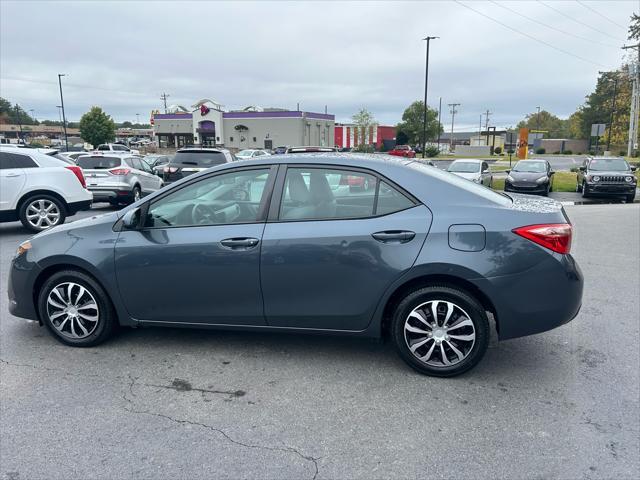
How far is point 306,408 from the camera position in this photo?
3.24 meters

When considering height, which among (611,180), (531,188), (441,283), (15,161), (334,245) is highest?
(15,161)

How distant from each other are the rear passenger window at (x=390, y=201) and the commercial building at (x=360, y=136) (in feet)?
228

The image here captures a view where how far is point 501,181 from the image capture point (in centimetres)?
2402

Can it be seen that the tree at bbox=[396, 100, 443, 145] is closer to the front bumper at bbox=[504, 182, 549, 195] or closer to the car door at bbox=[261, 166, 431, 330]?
the front bumper at bbox=[504, 182, 549, 195]

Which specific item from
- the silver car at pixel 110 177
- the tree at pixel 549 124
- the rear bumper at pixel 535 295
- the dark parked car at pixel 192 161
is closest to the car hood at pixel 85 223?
the rear bumper at pixel 535 295

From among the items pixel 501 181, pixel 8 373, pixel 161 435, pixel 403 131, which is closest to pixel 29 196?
pixel 8 373

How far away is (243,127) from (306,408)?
7143cm

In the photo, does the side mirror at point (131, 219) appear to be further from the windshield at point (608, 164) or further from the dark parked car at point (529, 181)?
the windshield at point (608, 164)

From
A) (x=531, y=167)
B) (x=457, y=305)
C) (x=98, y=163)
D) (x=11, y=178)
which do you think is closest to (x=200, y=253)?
(x=457, y=305)

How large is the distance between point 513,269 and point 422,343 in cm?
84

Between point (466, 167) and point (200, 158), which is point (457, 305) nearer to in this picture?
point (200, 158)

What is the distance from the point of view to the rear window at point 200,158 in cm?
1412

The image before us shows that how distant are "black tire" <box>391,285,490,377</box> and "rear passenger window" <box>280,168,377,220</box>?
0.72m

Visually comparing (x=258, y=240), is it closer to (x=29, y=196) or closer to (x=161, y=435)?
(x=161, y=435)
